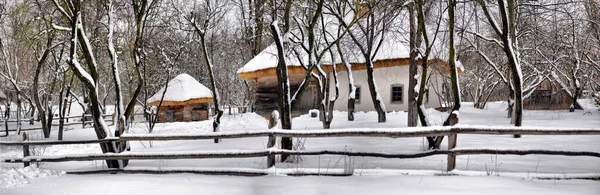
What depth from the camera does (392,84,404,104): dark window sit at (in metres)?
17.6

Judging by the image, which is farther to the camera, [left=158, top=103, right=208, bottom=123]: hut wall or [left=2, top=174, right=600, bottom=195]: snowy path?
[left=158, top=103, right=208, bottom=123]: hut wall

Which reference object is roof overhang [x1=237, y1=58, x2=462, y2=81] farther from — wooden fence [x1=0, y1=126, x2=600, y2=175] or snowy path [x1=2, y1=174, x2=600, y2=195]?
snowy path [x1=2, y1=174, x2=600, y2=195]

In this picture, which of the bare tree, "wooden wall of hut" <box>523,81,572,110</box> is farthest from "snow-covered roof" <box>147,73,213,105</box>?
"wooden wall of hut" <box>523,81,572,110</box>

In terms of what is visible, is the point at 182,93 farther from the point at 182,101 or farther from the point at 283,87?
the point at 283,87

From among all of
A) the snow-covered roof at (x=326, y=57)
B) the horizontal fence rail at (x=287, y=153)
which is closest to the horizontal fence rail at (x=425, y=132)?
the horizontal fence rail at (x=287, y=153)

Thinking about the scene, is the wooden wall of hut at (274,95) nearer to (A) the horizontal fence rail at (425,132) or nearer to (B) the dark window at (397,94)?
(B) the dark window at (397,94)

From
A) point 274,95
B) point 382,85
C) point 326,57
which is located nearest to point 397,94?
point 382,85

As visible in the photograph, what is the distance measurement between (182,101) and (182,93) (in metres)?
0.52

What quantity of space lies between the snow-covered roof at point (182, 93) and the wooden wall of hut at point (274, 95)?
463 centimetres

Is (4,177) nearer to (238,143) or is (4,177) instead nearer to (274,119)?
(274,119)

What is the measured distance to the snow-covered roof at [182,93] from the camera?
22562 millimetres

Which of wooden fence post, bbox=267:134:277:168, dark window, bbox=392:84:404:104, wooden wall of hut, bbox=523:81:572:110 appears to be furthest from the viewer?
wooden wall of hut, bbox=523:81:572:110

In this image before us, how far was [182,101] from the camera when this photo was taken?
890 inches

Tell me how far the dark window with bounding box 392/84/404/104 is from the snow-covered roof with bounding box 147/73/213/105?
11795mm
